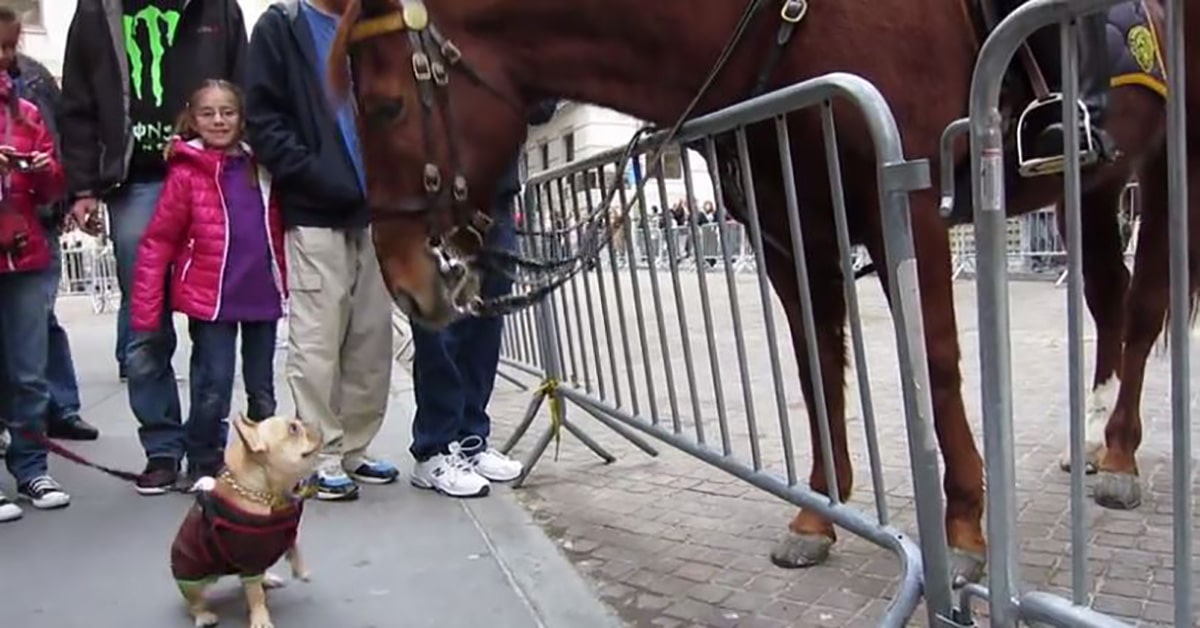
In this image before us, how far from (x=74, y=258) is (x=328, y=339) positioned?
1671 cm

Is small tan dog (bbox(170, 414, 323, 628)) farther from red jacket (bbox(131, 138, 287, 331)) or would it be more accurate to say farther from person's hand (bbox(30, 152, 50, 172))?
person's hand (bbox(30, 152, 50, 172))

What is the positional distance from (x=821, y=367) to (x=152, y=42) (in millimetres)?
3125

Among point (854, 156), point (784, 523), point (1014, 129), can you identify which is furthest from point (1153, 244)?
point (854, 156)

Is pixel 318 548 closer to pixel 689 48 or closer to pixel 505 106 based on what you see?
pixel 505 106

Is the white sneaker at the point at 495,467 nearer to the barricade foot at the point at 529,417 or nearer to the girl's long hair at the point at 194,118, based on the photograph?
the barricade foot at the point at 529,417

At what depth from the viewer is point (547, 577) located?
11.3ft

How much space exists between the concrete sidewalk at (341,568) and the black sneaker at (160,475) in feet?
0.16

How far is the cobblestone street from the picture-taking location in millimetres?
3152

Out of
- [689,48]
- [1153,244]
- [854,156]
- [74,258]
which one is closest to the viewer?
[854,156]

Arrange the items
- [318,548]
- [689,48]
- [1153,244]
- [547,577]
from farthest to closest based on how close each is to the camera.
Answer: [1153,244]
[318,548]
[547,577]
[689,48]

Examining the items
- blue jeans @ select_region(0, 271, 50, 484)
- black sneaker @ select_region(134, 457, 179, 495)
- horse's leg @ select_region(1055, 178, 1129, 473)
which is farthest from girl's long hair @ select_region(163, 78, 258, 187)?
horse's leg @ select_region(1055, 178, 1129, 473)

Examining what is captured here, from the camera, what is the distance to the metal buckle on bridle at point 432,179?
2891mm

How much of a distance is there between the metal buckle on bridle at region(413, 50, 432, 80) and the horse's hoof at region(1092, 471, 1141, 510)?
9.48ft

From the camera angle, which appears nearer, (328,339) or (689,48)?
(689,48)
